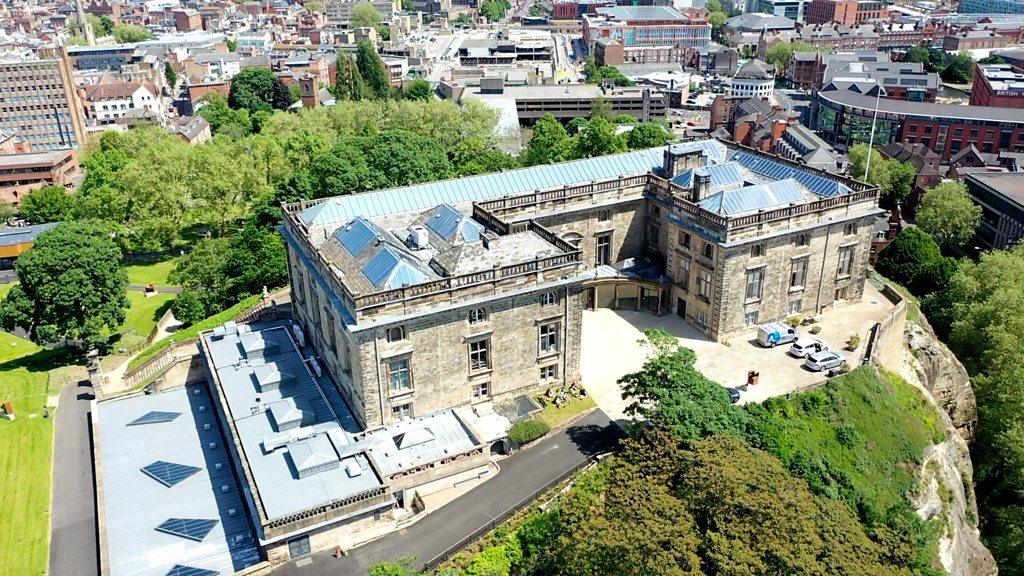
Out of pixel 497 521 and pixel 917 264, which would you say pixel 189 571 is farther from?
pixel 917 264

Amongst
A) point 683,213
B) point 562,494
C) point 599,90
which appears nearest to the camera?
point 562,494

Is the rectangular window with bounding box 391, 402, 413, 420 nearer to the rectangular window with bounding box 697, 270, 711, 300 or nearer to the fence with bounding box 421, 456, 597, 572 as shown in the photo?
the fence with bounding box 421, 456, 597, 572

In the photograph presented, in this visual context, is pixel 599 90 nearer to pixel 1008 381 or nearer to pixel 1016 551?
pixel 1008 381

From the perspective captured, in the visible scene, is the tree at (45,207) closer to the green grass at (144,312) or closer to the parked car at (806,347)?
the green grass at (144,312)

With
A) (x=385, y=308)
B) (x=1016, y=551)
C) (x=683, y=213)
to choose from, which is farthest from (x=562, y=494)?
(x=1016, y=551)

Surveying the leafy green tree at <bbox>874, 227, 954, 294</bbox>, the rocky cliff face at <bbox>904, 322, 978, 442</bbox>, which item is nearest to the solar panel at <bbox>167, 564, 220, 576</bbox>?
the rocky cliff face at <bbox>904, 322, 978, 442</bbox>

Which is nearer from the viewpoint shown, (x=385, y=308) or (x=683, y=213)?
(x=385, y=308)
